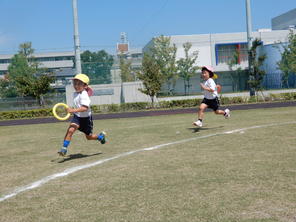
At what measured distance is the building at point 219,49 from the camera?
57.1 m

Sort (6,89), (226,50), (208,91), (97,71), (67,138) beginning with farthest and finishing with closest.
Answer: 1. (226,50)
2. (6,89)
3. (97,71)
4. (208,91)
5. (67,138)

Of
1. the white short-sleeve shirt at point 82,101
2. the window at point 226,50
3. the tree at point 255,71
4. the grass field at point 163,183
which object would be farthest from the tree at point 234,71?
the white short-sleeve shirt at point 82,101

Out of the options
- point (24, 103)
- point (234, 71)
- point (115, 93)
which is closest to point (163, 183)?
point (24, 103)

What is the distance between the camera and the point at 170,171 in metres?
5.84

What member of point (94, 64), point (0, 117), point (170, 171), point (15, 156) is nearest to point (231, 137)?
point (170, 171)

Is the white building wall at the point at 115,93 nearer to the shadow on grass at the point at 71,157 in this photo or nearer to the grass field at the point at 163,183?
the grass field at the point at 163,183

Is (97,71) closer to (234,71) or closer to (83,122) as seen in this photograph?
(234,71)

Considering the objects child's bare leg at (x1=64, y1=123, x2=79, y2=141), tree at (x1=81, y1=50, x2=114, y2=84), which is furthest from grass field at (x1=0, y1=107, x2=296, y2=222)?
tree at (x1=81, y1=50, x2=114, y2=84)

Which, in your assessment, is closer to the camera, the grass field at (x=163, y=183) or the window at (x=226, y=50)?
the grass field at (x=163, y=183)

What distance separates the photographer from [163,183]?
16.8 ft

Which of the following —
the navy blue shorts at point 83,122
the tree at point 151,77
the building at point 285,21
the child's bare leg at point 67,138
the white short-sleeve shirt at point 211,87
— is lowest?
the child's bare leg at point 67,138

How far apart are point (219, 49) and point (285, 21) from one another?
18151 millimetres

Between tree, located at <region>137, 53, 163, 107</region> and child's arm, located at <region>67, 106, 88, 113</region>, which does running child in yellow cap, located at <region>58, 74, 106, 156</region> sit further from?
tree, located at <region>137, 53, 163, 107</region>

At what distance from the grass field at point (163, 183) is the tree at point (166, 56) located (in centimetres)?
3926
